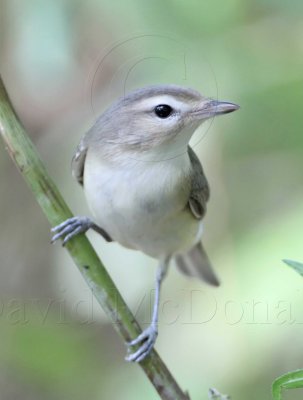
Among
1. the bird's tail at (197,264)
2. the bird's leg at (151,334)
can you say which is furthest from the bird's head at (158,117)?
the bird's tail at (197,264)

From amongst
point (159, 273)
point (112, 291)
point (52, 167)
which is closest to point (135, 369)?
point (159, 273)

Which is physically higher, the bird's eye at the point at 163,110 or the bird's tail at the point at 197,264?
the bird's eye at the point at 163,110

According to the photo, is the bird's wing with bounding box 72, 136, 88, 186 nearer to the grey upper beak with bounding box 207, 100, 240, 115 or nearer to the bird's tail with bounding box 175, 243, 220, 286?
the grey upper beak with bounding box 207, 100, 240, 115

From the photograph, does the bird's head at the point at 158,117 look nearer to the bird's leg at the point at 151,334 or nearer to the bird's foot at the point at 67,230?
the bird's foot at the point at 67,230

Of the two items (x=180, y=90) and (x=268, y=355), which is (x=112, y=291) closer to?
(x=180, y=90)

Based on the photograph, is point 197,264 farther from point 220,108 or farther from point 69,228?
point 69,228

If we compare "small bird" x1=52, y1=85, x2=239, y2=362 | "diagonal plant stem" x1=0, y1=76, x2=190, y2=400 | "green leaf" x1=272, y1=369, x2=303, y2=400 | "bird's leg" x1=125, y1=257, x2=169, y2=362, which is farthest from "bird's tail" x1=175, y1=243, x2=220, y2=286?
"green leaf" x1=272, y1=369, x2=303, y2=400

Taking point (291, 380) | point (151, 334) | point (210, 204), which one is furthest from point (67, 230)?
point (210, 204)
